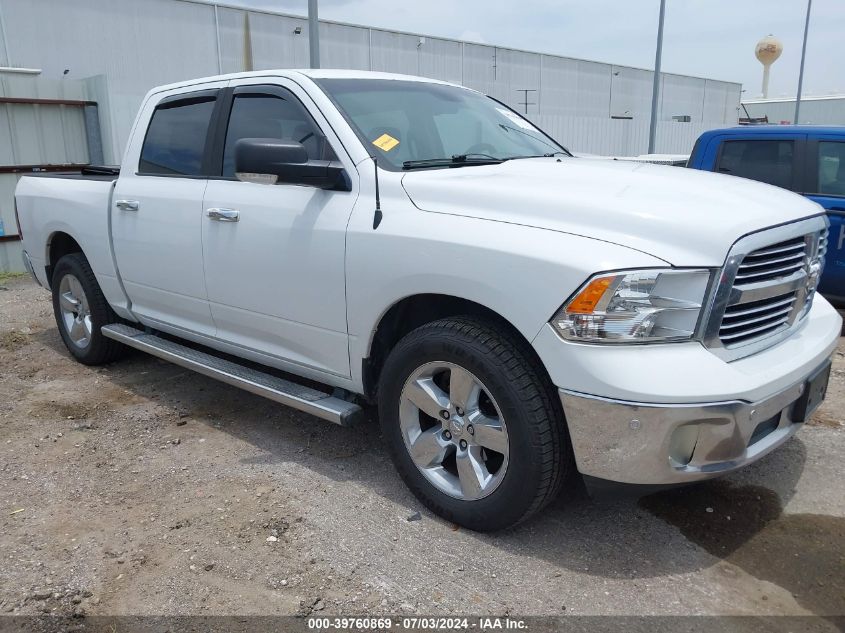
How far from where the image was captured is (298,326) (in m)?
3.56

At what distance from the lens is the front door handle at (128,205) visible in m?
4.49

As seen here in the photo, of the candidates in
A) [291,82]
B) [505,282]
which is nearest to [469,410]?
[505,282]

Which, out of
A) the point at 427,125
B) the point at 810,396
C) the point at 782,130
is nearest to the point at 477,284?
the point at 427,125

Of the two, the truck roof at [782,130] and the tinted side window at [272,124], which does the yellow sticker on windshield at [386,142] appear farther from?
the truck roof at [782,130]

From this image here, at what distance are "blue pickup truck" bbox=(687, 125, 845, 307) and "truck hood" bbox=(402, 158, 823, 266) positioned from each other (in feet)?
11.2

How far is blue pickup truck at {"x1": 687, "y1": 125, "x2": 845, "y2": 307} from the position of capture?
6.15 metres

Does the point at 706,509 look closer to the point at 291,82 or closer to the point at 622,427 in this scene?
the point at 622,427

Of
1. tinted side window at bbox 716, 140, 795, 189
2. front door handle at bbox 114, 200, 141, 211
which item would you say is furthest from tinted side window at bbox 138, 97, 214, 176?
tinted side window at bbox 716, 140, 795, 189

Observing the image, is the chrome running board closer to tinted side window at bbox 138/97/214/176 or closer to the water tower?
tinted side window at bbox 138/97/214/176

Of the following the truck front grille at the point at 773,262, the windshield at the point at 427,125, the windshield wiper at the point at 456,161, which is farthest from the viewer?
the windshield at the point at 427,125

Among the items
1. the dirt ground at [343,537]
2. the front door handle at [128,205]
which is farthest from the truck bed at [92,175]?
the dirt ground at [343,537]

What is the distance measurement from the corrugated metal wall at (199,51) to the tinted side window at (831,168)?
975 centimetres

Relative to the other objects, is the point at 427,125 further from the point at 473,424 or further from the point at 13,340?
the point at 13,340

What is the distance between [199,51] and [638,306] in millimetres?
16916
